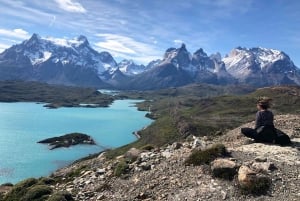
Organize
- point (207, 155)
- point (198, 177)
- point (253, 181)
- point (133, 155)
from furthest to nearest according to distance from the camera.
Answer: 1. point (133, 155)
2. point (207, 155)
3. point (198, 177)
4. point (253, 181)

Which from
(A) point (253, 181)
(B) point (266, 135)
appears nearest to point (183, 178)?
(A) point (253, 181)

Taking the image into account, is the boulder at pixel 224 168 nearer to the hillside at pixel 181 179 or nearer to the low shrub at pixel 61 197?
the hillside at pixel 181 179

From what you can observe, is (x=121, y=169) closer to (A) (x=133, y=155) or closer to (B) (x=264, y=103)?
(A) (x=133, y=155)

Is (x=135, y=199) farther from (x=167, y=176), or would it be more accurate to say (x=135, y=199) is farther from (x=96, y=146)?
(x=96, y=146)

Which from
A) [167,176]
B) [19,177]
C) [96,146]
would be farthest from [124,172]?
[96,146]

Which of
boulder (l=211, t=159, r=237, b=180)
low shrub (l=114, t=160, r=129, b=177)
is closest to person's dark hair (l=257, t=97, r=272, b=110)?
boulder (l=211, t=159, r=237, b=180)
